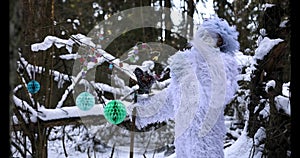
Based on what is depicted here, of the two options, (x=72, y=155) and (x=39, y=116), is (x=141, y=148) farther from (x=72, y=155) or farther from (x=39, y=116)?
(x=39, y=116)

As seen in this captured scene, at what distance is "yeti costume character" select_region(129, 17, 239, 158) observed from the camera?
1.54m

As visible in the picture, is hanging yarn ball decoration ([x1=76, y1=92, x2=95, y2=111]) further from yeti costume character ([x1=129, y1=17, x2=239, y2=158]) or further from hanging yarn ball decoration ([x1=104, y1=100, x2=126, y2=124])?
yeti costume character ([x1=129, y1=17, x2=239, y2=158])

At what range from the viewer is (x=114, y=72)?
3090mm

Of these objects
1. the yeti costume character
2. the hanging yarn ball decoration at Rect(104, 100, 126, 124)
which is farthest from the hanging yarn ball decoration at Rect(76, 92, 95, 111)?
the yeti costume character

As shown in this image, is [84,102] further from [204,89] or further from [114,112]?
[204,89]

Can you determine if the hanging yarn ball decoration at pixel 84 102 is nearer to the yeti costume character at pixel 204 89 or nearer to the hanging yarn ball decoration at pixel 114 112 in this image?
the hanging yarn ball decoration at pixel 114 112

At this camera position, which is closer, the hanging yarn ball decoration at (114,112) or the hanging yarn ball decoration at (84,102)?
the hanging yarn ball decoration at (114,112)

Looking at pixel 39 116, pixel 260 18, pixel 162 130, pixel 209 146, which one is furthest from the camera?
pixel 162 130

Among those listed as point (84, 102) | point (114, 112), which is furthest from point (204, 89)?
point (84, 102)

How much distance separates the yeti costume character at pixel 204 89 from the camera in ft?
5.06

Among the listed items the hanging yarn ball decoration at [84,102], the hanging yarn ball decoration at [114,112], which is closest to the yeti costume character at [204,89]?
the hanging yarn ball decoration at [114,112]

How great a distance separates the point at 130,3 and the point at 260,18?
2878 mm
